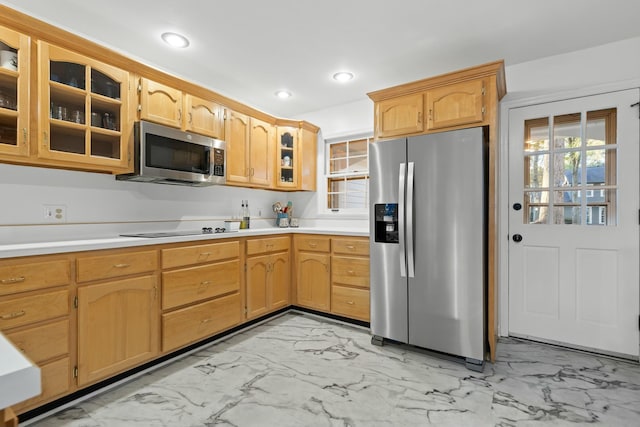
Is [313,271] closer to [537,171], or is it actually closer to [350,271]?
[350,271]

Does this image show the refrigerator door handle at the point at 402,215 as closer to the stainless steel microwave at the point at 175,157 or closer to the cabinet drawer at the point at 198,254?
the cabinet drawer at the point at 198,254

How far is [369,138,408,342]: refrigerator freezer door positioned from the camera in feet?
8.61

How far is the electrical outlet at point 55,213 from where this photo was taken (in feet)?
7.32

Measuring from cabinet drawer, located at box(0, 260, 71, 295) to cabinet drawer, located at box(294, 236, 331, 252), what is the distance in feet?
6.74

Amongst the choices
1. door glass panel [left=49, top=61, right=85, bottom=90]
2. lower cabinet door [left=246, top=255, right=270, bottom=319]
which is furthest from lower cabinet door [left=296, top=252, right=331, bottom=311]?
door glass panel [left=49, top=61, right=85, bottom=90]

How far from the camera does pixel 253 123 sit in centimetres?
353

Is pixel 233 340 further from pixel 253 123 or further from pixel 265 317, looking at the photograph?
pixel 253 123

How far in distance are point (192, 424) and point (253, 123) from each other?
9.12 feet

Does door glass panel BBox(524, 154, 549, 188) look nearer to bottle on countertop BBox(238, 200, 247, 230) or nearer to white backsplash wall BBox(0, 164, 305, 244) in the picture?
bottle on countertop BBox(238, 200, 247, 230)

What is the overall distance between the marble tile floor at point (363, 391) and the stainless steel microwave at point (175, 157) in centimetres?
145

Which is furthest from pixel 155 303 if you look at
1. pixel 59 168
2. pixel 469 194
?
pixel 469 194

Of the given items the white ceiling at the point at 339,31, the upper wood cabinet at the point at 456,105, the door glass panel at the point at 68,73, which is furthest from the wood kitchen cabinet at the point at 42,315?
the upper wood cabinet at the point at 456,105

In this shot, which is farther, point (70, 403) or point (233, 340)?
point (233, 340)

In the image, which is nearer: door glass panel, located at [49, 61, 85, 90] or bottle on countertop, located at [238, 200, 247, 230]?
door glass panel, located at [49, 61, 85, 90]
